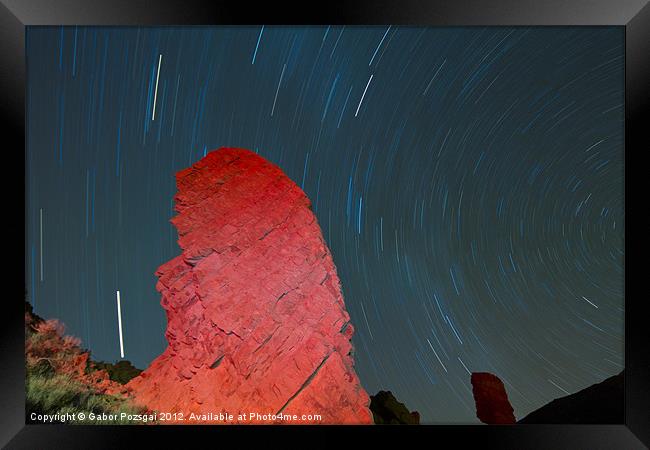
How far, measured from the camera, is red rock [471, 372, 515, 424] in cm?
283

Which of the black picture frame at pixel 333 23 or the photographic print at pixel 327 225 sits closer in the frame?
the black picture frame at pixel 333 23

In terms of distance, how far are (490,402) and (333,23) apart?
2476 millimetres

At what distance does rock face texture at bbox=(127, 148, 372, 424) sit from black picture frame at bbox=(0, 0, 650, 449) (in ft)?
0.59

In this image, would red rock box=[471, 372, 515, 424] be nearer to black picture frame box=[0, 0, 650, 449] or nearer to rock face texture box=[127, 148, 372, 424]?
black picture frame box=[0, 0, 650, 449]

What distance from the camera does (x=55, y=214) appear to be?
287 cm

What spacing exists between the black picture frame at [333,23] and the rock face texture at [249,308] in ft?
0.59

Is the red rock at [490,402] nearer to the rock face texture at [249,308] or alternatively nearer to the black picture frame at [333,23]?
the black picture frame at [333,23]

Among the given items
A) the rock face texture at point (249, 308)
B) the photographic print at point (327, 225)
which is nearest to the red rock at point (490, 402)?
the photographic print at point (327, 225)

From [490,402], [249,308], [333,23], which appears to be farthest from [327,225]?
[490,402]

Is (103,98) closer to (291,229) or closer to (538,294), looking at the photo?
(291,229)

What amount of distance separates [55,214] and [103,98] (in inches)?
30.7

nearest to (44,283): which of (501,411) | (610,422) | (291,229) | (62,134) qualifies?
(62,134)

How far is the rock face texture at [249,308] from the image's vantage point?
2848 millimetres

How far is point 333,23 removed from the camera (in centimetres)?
275
